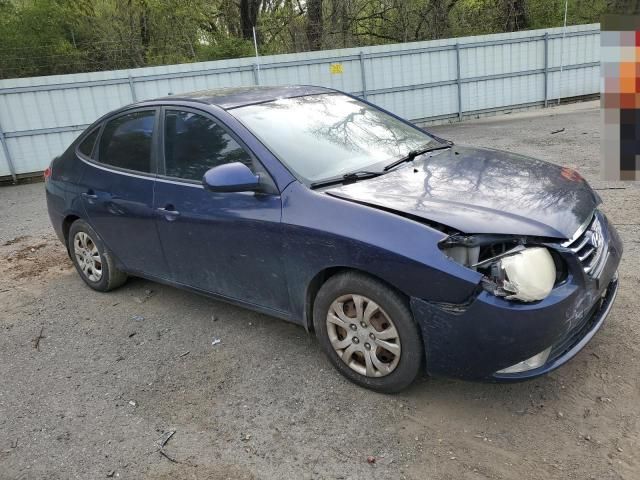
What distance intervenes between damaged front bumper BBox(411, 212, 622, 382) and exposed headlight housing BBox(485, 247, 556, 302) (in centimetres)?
4

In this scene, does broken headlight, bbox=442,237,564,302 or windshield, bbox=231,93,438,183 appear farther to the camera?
windshield, bbox=231,93,438,183

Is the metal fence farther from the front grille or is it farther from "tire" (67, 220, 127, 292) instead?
the front grille

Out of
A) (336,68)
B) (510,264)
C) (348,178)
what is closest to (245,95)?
(348,178)

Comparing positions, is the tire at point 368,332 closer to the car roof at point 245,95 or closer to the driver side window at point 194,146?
the driver side window at point 194,146

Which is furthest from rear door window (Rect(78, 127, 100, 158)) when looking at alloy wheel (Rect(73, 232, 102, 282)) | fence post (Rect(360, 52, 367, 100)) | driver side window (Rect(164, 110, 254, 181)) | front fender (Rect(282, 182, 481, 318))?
fence post (Rect(360, 52, 367, 100))

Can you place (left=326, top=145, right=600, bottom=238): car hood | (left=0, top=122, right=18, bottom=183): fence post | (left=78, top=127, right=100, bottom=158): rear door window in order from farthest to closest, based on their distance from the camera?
1. (left=0, top=122, right=18, bottom=183): fence post
2. (left=78, top=127, right=100, bottom=158): rear door window
3. (left=326, top=145, right=600, bottom=238): car hood

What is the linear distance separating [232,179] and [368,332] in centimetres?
117

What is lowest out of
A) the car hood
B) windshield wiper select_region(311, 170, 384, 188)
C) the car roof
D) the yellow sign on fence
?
the car hood

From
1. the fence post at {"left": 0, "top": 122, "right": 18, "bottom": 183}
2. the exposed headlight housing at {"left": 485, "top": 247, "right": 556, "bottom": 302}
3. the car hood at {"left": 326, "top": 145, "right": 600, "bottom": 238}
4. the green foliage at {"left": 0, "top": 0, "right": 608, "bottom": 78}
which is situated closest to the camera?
the exposed headlight housing at {"left": 485, "top": 247, "right": 556, "bottom": 302}

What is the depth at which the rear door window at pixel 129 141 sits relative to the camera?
4152 mm

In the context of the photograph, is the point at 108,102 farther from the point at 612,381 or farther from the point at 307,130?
A: the point at 612,381

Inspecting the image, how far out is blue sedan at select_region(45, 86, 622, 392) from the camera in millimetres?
2627

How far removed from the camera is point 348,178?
3.28 metres

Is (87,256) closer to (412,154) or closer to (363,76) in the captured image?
(412,154)
